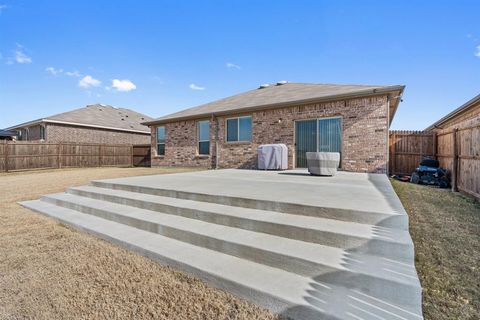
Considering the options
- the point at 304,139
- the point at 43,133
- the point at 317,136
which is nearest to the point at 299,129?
the point at 304,139

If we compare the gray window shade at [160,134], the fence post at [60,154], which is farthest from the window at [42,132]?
the gray window shade at [160,134]

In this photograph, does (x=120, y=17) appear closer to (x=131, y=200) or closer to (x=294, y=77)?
(x=131, y=200)

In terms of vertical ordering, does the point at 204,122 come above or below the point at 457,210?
above

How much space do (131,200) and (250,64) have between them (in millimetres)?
11120

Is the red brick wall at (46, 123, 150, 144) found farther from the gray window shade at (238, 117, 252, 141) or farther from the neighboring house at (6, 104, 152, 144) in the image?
the gray window shade at (238, 117, 252, 141)

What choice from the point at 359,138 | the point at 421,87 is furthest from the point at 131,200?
the point at 421,87

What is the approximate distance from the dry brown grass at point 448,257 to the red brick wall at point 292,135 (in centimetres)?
371

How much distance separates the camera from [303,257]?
2250mm

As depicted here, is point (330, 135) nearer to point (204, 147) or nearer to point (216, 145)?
point (216, 145)

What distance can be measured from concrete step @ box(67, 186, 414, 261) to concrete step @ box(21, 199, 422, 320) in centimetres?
52

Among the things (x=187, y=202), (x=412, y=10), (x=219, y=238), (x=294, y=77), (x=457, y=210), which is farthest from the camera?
(x=294, y=77)

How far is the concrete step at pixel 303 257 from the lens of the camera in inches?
76.5

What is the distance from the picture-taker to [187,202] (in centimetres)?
406

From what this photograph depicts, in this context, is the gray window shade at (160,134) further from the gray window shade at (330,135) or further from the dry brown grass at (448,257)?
the dry brown grass at (448,257)
